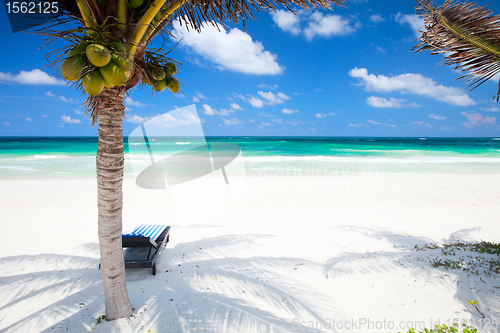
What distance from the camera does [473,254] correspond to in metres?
4.14

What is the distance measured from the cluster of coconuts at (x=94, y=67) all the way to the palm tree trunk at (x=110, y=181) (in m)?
0.67

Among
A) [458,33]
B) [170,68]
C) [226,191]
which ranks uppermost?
[458,33]

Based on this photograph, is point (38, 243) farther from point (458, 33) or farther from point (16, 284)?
point (458, 33)

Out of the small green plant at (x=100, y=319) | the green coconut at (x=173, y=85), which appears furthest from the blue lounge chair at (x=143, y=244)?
the green coconut at (x=173, y=85)

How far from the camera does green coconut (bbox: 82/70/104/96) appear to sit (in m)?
1.51

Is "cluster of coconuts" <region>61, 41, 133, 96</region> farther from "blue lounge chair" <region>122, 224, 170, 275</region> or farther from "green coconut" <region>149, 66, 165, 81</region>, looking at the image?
"blue lounge chair" <region>122, 224, 170, 275</region>

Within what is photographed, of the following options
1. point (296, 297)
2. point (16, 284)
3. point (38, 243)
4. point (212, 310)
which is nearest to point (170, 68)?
point (212, 310)

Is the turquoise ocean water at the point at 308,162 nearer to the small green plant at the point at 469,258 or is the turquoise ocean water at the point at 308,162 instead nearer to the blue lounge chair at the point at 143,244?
the blue lounge chair at the point at 143,244

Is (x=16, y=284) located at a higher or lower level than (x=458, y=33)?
lower

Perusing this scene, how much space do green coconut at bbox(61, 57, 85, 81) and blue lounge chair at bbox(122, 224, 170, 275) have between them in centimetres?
316

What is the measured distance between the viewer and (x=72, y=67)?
149 cm

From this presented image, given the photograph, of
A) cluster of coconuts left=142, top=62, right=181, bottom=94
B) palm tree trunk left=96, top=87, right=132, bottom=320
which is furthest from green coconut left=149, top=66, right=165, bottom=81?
palm tree trunk left=96, top=87, right=132, bottom=320

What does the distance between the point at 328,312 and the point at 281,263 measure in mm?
1300

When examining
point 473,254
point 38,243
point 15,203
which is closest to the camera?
point 473,254
